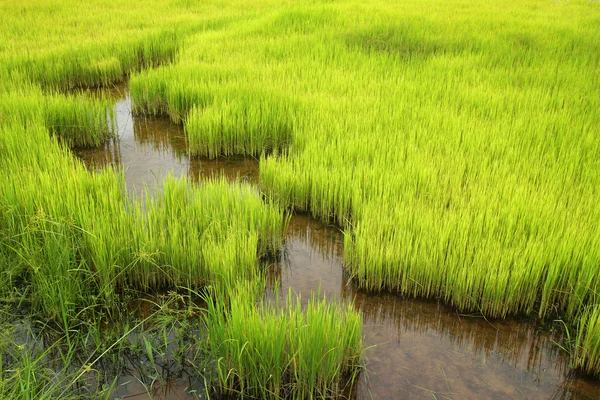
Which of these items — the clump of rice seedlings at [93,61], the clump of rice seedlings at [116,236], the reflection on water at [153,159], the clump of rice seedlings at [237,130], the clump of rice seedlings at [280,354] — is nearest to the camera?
the clump of rice seedlings at [280,354]

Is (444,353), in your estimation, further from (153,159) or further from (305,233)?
(153,159)

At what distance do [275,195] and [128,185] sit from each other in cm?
109

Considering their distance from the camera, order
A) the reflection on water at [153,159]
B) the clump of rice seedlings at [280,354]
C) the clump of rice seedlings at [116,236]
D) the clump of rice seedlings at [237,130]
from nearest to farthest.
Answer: the clump of rice seedlings at [280,354] < the clump of rice seedlings at [116,236] < the reflection on water at [153,159] < the clump of rice seedlings at [237,130]

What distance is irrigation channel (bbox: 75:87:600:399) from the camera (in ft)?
6.36

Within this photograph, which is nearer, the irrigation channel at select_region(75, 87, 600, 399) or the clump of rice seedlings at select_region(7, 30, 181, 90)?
the irrigation channel at select_region(75, 87, 600, 399)

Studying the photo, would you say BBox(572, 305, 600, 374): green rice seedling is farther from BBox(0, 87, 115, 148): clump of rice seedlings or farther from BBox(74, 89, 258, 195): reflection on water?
BBox(0, 87, 115, 148): clump of rice seedlings

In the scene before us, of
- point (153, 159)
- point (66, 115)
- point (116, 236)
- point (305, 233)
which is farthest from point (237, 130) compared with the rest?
point (116, 236)

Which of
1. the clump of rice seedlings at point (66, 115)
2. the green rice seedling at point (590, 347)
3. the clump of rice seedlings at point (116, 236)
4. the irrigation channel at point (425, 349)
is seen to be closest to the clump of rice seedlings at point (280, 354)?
the irrigation channel at point (425, 349)

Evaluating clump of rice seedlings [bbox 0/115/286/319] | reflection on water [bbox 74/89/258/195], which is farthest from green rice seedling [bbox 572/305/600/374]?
reflection on water [bbox 74/89/258/195]

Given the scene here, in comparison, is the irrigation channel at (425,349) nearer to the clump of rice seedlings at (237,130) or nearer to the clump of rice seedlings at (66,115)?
the clump of rice seedlings at (237,130)

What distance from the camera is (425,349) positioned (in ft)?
7.12

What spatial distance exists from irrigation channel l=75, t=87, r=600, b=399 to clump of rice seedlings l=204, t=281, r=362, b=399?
14cm

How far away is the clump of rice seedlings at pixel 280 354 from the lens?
1.85 metres

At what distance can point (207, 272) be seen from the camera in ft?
8.11
